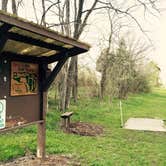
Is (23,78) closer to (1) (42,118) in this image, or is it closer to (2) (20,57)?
(2) (20,57)

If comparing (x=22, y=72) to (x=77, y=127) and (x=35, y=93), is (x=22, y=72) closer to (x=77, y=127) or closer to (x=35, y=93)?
(x=35, y=93)

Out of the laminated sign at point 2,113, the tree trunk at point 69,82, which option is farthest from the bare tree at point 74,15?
the laminated sign at point 2,113

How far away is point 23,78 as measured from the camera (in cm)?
519

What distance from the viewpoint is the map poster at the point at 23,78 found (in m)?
4.91

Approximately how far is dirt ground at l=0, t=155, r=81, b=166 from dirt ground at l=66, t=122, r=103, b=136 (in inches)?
122

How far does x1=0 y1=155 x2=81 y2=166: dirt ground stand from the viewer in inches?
217

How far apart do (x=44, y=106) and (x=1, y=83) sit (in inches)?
51.7

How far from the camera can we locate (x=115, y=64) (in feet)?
68.0

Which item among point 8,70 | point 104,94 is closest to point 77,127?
point 8,70

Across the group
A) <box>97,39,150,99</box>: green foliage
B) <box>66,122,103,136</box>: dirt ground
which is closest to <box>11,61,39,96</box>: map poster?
<box>66,122,103,136</box>: dirt ground

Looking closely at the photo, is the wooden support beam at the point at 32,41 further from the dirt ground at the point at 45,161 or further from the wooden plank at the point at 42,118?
the dirt ground at the point at 45,161

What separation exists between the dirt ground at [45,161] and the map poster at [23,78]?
1337mm

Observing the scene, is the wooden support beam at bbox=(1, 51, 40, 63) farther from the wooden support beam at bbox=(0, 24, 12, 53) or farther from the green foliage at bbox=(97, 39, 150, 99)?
the green foliage at bbox=(97, 39, 150, 99)

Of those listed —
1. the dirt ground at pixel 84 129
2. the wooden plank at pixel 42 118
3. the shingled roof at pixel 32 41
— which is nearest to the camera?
the shingled roof at pixel 32 41
